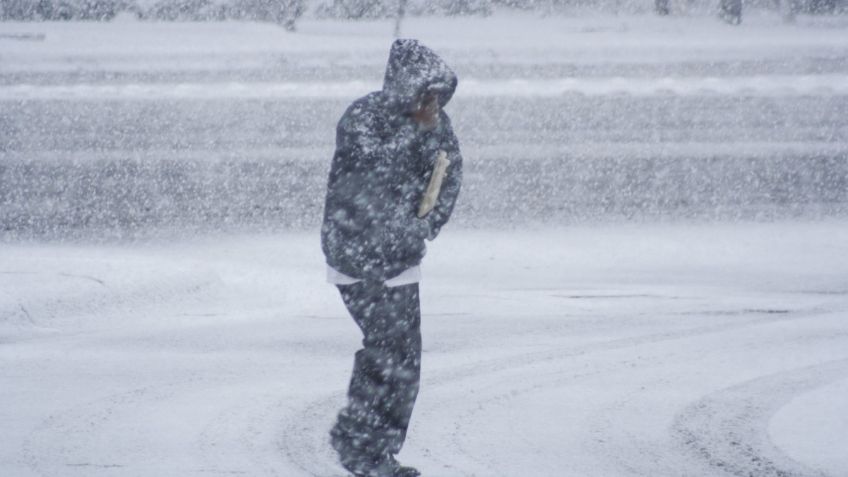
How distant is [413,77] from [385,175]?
1.18ft

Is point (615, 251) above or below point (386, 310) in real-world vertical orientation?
below

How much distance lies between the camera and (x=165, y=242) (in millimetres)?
9453

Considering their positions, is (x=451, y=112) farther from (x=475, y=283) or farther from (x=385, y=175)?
(x=385, y=175)

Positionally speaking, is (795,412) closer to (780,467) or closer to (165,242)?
(780,467)

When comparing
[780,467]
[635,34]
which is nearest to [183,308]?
[780,467]

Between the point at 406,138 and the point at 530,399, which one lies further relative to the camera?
the point at 530,399

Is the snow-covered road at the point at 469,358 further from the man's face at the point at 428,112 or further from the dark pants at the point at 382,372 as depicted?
the man's face at the point at 428,112

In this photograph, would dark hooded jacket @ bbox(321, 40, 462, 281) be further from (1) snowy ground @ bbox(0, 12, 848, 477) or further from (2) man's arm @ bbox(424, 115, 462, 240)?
(1) snowy ground @ bbox(0, 12, 848, 477)

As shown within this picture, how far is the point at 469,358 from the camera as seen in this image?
6.10 meters

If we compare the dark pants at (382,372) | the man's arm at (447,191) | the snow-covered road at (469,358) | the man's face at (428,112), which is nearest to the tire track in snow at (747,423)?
the snow-covered road at (469,358)

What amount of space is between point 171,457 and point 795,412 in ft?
9.05

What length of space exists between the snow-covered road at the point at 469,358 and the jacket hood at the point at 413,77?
4.80 feet

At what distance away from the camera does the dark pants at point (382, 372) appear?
4.15 m

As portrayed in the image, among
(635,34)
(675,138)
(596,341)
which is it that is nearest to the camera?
(596,341)
